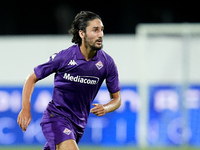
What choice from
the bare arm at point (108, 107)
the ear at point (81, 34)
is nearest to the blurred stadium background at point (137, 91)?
the bare arm at point (108, 107)

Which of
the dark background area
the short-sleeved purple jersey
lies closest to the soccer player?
the short-sleeved purple jersey

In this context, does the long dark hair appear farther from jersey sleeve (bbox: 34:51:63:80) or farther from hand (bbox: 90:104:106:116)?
hand (bbox: 90:104:106:116)

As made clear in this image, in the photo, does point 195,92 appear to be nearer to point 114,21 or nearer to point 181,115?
point 181,115

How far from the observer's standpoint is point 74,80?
6.17 m

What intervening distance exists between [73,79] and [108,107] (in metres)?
0.49

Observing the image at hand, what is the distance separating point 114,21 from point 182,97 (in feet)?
15.1

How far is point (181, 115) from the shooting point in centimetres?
1176

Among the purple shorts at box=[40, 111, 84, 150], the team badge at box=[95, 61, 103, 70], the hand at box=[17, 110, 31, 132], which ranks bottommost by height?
the purple shorts at box=[40, 111, 84, 150]

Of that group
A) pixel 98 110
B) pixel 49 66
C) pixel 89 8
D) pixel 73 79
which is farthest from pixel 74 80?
pixel 89 8

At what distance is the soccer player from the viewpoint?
6.11m

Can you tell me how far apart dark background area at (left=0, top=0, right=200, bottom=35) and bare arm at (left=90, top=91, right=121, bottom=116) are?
26.1ft

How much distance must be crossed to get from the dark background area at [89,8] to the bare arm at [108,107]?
26.1 feet

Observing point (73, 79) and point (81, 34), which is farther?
point (81, 34)

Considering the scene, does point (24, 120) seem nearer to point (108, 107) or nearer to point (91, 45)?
point (108, 107)
